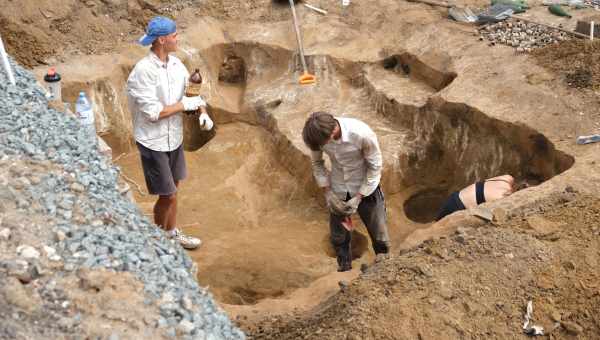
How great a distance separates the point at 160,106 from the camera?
544 centimetres

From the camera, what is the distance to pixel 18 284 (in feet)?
10.5

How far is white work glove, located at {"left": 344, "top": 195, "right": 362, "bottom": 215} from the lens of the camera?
5.50m

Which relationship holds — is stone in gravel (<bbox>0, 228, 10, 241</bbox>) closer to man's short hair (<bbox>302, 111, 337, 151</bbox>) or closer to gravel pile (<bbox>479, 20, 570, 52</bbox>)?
man's short hair (<bbox>302, 111, 337, 151</bbox>)

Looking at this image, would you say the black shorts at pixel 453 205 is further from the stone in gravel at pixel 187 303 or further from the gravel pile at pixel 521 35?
the stone in gravel at pixel 187 303

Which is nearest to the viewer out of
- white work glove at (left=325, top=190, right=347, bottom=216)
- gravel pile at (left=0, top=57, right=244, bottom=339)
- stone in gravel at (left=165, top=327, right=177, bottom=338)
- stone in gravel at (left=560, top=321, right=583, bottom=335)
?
stone in gravel at (left=165, top=327, right=177, bottom=338)

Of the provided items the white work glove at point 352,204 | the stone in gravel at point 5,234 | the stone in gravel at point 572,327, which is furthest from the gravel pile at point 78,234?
the stone in gravel at point 572,327

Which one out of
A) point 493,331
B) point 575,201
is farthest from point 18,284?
point 575,201

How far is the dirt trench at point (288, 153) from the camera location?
273 inches

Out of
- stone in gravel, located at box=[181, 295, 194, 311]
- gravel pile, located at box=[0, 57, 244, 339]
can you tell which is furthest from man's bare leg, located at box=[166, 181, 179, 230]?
stone in gravel, located at box=[181, 295, 194, 311]

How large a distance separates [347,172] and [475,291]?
60.7 inches

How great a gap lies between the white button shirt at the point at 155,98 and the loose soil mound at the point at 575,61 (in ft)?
14.4

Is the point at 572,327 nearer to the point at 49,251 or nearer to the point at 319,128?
the point at 319,128


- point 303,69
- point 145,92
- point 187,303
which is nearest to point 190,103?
point 145,92

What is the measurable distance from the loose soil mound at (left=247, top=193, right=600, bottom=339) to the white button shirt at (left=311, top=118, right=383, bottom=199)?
77 centimetres
